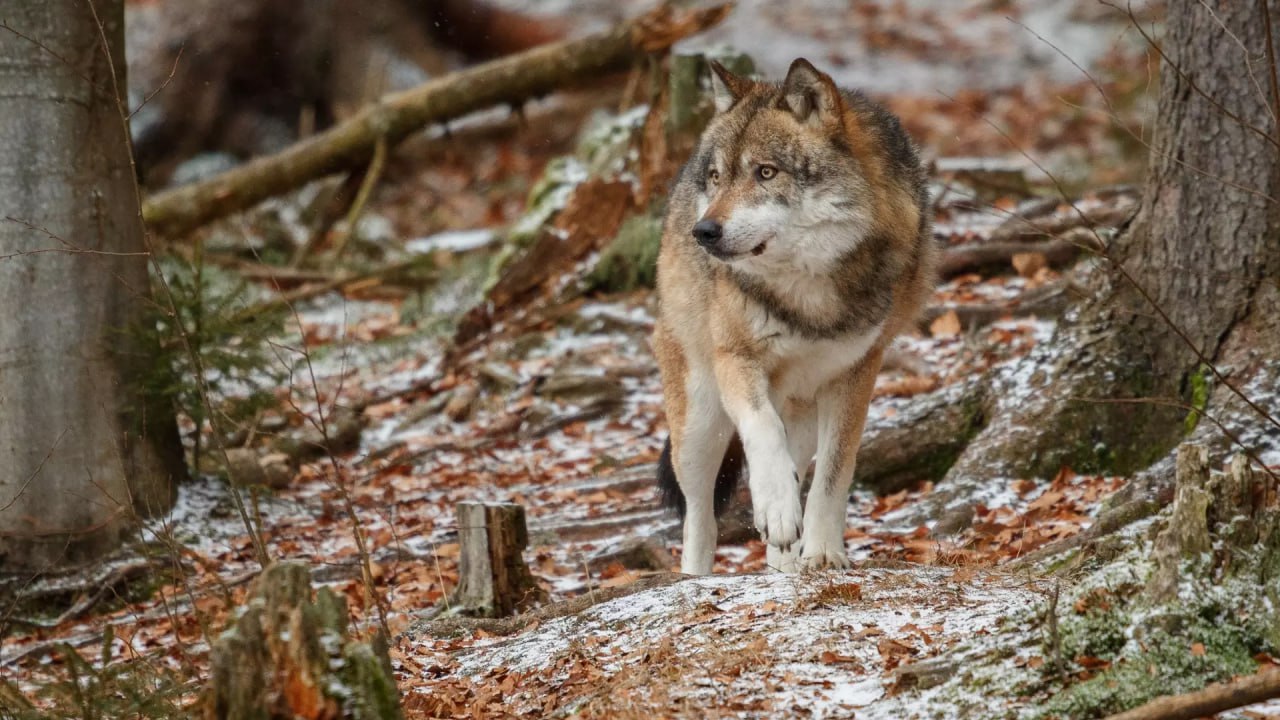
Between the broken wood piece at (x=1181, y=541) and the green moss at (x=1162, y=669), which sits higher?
the broken wood piece at (x=1181, y=541)

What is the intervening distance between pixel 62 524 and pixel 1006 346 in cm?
560

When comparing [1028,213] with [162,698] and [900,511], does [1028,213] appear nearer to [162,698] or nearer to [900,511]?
[900,511]

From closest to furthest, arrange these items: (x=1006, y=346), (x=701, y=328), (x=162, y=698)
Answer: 1. (x=162, y=698)
2. (x=701, y=328)
3. (x=1006, y=346)

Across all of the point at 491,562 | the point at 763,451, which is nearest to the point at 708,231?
the point at 763,451

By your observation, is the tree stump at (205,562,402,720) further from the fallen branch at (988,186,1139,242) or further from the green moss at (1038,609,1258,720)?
the fallen branch at (988,186,1139,242)

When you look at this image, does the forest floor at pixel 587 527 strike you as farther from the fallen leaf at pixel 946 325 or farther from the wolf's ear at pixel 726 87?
the wolf's ear at pixel 726 87

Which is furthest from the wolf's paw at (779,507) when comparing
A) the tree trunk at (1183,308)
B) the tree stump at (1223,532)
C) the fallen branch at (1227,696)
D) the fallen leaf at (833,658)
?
the fallen branch at (1227,696)

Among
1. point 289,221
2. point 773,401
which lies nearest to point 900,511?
point 773,401

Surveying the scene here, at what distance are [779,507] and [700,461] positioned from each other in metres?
1.05

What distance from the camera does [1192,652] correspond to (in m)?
3.03

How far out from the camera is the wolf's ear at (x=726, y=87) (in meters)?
5.59

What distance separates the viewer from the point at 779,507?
489cm

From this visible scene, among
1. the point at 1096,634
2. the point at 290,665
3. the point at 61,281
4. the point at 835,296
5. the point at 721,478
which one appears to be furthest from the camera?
the point at 61,281

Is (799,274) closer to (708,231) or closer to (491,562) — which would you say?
(708,231)
